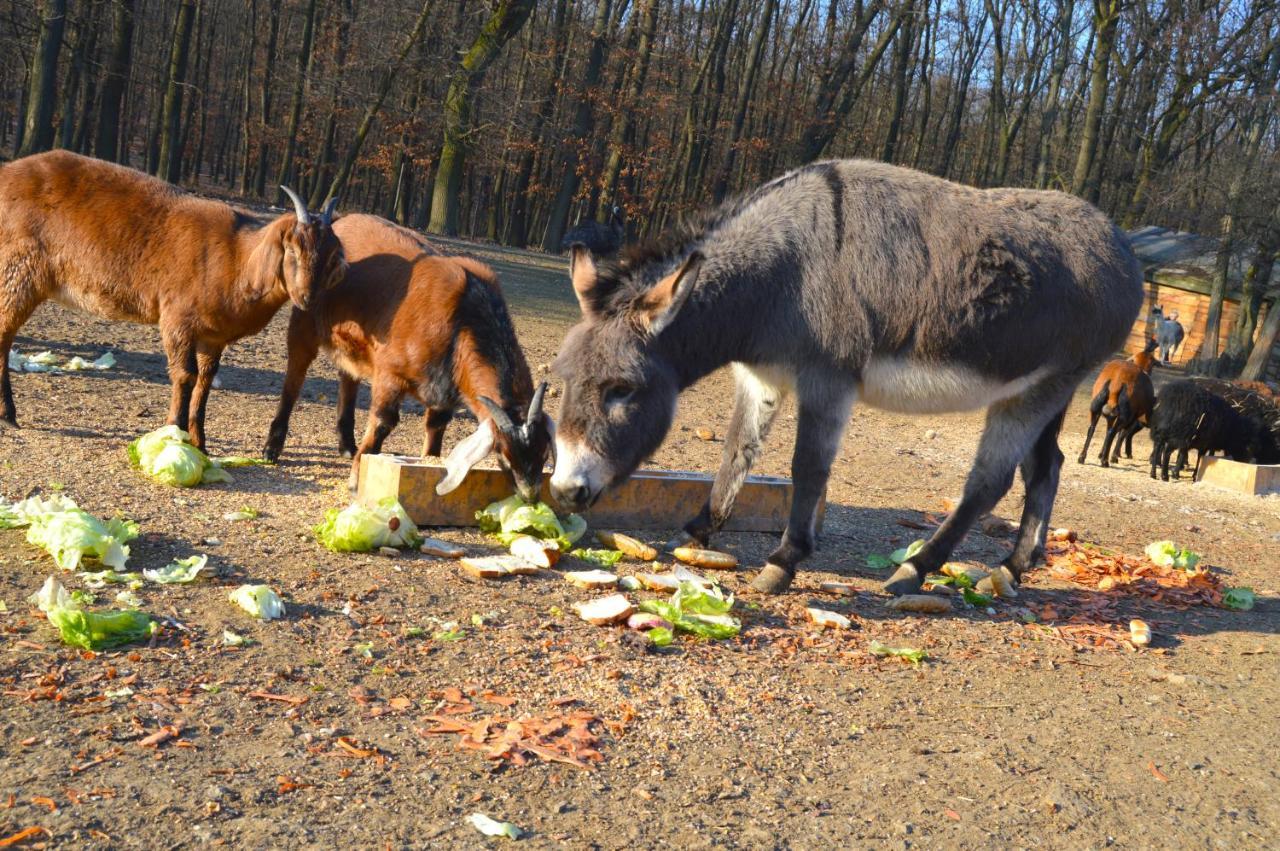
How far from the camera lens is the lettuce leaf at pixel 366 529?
5.48 meters

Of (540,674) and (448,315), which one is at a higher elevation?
(448,315)

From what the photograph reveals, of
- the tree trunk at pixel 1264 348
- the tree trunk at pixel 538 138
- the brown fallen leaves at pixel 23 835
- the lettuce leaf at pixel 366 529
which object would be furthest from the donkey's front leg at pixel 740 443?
the tree trunk at pixel 538 138

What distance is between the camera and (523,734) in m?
3.80

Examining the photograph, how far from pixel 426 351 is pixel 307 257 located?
0.93m

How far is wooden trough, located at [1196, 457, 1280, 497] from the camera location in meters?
12.4

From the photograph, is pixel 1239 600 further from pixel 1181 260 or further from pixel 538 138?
pixel 1181 260

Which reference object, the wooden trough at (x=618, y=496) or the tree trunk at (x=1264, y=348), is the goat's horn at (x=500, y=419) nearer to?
the wooden trough at (x=618, y=496)

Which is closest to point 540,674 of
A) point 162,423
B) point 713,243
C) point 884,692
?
point 884,692

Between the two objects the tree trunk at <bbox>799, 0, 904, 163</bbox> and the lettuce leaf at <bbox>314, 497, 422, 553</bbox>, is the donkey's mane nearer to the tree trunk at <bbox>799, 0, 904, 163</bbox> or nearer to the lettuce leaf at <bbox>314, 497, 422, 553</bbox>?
the lettuce leaf at <bbox>314, 497, 422, 553</bbox>

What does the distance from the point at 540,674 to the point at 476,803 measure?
1107 mm

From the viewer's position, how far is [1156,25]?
100ft

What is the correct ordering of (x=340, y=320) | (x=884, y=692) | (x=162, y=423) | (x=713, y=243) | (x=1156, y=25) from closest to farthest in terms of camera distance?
(x=884, y=692)
(x=713, y=243)
(x=340, y=320)
(x=162, y=423)
(x=1156, y=25)

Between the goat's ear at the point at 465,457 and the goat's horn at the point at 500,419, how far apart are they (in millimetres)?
86

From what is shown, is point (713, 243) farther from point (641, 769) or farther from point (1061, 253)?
point (641, 769)
